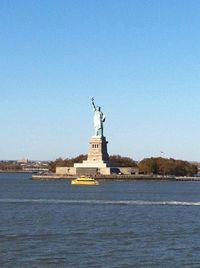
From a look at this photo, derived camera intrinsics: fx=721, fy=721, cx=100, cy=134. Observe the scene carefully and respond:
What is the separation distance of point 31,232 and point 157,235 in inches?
135

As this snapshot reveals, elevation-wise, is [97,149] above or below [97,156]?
above

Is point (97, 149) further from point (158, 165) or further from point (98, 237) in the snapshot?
point (98, 237)

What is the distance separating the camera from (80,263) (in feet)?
48.2

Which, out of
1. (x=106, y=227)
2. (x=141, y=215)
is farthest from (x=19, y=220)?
(x=141, y=215)

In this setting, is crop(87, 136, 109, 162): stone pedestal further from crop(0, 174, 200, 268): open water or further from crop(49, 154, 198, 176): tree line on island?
crop(0, 174, 200, 268): open water

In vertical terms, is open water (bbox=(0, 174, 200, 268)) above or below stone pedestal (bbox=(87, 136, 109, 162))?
below

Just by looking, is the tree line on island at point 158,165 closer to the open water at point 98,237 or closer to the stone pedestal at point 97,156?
the stone pedestal at point 97,156

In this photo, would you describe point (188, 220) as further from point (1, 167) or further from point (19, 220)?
point (1, 167)

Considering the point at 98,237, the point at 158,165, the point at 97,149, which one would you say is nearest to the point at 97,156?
the point at 97,149

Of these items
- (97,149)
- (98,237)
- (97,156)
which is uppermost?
(97,149)

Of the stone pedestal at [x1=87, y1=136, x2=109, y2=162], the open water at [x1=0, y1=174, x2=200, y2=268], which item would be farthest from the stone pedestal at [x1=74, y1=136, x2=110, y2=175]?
the open water at [x1=0, y1=174, x2=200, y2=268]

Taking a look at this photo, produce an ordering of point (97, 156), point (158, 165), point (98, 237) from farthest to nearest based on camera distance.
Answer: point (158, 165) → point (97, 156) → point (98, 237)

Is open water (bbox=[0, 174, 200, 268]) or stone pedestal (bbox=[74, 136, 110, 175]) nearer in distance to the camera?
open water (bbox=[0, 174, 200, 268])

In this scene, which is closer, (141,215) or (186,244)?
(186,244)
